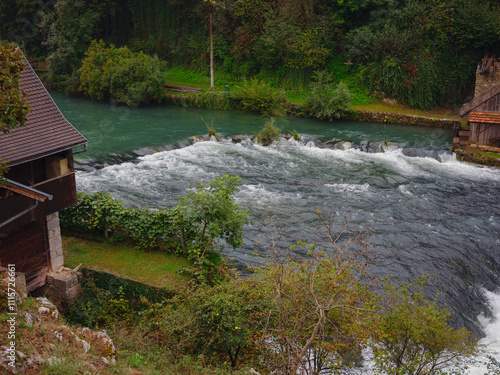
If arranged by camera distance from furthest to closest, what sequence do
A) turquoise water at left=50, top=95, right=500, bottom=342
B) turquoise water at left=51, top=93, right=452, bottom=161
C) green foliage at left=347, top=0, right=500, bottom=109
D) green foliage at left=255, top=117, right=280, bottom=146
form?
green foliage at left=347, top=0, right=500, bottom=109 < green foliage at left=255, top=117, right=280, bottom=146 < turquoise water at left=51, top=93, right=452, bottom=161 < turquoise water at left=50, top=95, right=500, bottom=342

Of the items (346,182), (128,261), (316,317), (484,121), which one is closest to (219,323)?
(316,317)

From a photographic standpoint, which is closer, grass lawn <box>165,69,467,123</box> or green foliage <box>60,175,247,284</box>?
green foliage <box>60,175,247,284</box>

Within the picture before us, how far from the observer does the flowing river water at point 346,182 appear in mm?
15188

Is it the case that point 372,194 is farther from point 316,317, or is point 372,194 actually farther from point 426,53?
point 426,53

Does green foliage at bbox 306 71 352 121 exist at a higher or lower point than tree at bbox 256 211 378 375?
higher

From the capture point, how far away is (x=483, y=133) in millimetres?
25031

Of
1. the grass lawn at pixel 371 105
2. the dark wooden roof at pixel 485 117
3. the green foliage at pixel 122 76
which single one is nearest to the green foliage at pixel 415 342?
the dark wooden roof at pixel 485 117

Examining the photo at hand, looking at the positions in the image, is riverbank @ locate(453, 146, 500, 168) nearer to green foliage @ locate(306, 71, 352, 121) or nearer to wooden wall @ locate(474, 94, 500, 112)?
wooden wall @ locate(474, 94, 500, 112)

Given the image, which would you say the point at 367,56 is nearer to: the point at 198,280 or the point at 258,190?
the point at 258,190

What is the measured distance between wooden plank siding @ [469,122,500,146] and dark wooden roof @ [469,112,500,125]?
0.35 metres

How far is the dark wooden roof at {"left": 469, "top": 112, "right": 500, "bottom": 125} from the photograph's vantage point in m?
24.3

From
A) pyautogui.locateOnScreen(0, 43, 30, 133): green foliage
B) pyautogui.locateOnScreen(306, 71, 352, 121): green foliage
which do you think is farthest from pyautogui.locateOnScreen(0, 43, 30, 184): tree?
pyautogui.locateOnScreen(306, 71, 352, 121): green foliage

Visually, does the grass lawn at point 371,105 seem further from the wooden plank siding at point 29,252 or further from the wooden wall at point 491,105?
the wooden plank siding at point 29,252

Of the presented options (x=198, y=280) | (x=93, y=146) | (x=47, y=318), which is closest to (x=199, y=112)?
(x=93, y=146)
